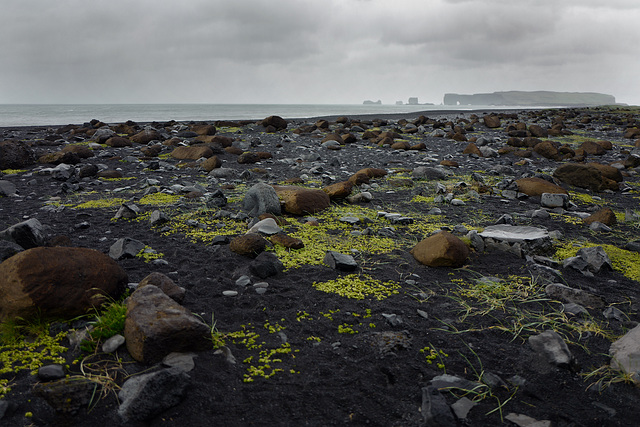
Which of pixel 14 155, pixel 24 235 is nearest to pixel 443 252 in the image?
pixel 24 235

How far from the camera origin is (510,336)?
2424mm

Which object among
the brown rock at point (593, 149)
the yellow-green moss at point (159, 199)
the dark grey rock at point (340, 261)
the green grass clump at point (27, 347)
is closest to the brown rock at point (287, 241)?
the dark grey rock at point (340, 261)

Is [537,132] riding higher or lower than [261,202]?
higher

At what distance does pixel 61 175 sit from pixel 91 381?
623 centimetres

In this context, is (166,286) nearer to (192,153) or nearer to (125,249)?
(125,249)

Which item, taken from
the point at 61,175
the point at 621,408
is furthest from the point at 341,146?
the point at 621,408

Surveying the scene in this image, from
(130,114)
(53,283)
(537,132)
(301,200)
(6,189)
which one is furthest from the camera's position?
(130,114)

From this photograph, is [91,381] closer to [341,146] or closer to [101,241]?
[101,241]

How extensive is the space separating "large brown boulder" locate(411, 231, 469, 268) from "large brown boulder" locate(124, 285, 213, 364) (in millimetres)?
2090

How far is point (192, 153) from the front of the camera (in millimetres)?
9070

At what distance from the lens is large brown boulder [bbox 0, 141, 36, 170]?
750 centimetres

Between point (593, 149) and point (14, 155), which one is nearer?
point (14, 155)

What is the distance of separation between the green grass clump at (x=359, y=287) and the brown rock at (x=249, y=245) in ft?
2.40

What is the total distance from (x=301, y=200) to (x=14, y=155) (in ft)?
22.2
